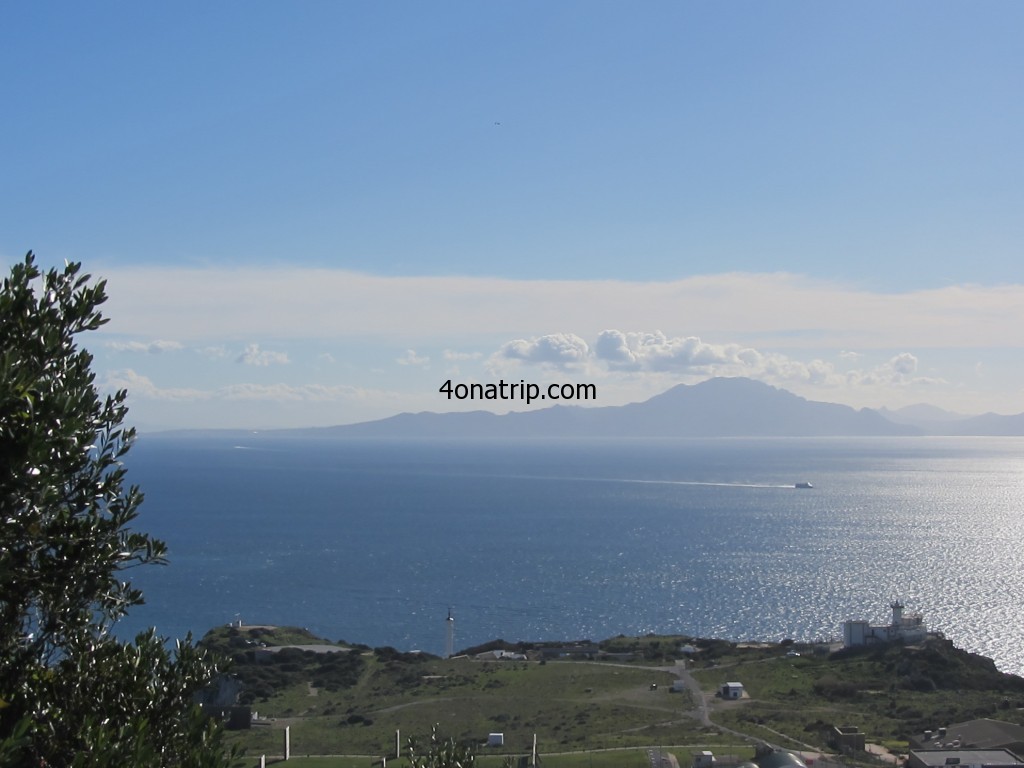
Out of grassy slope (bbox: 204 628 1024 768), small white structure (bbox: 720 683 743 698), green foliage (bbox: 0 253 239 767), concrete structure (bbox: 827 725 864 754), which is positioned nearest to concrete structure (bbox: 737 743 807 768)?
grassy slope (bbox: 204 628 1024 768)

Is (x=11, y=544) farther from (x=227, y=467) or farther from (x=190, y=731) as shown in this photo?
(x=227, y=467)

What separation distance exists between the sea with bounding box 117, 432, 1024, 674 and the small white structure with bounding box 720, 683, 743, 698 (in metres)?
17.8

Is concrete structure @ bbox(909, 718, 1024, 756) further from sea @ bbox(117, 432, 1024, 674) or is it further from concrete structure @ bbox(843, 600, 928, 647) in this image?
sea @ bbox(117, 432, 1024, 674)

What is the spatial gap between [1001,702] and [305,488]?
403 feet

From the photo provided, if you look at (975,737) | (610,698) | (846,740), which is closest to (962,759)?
(846,740)

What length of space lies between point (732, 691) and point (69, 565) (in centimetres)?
2734

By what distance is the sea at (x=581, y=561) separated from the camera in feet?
183

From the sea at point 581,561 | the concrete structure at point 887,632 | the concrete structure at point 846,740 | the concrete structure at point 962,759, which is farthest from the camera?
the sea at point 581,561

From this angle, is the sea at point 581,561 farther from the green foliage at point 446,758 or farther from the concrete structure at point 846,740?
the green foliage at point 446,758

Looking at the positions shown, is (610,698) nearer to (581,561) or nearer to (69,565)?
(69,565)

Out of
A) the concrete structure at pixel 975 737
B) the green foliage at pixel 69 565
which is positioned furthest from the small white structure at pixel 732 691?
the green foliage at pixel 69 565

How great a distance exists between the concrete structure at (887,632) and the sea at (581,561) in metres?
8.04

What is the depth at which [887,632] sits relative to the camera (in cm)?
3919

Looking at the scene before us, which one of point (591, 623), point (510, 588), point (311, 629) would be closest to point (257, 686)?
point (311, 629)
